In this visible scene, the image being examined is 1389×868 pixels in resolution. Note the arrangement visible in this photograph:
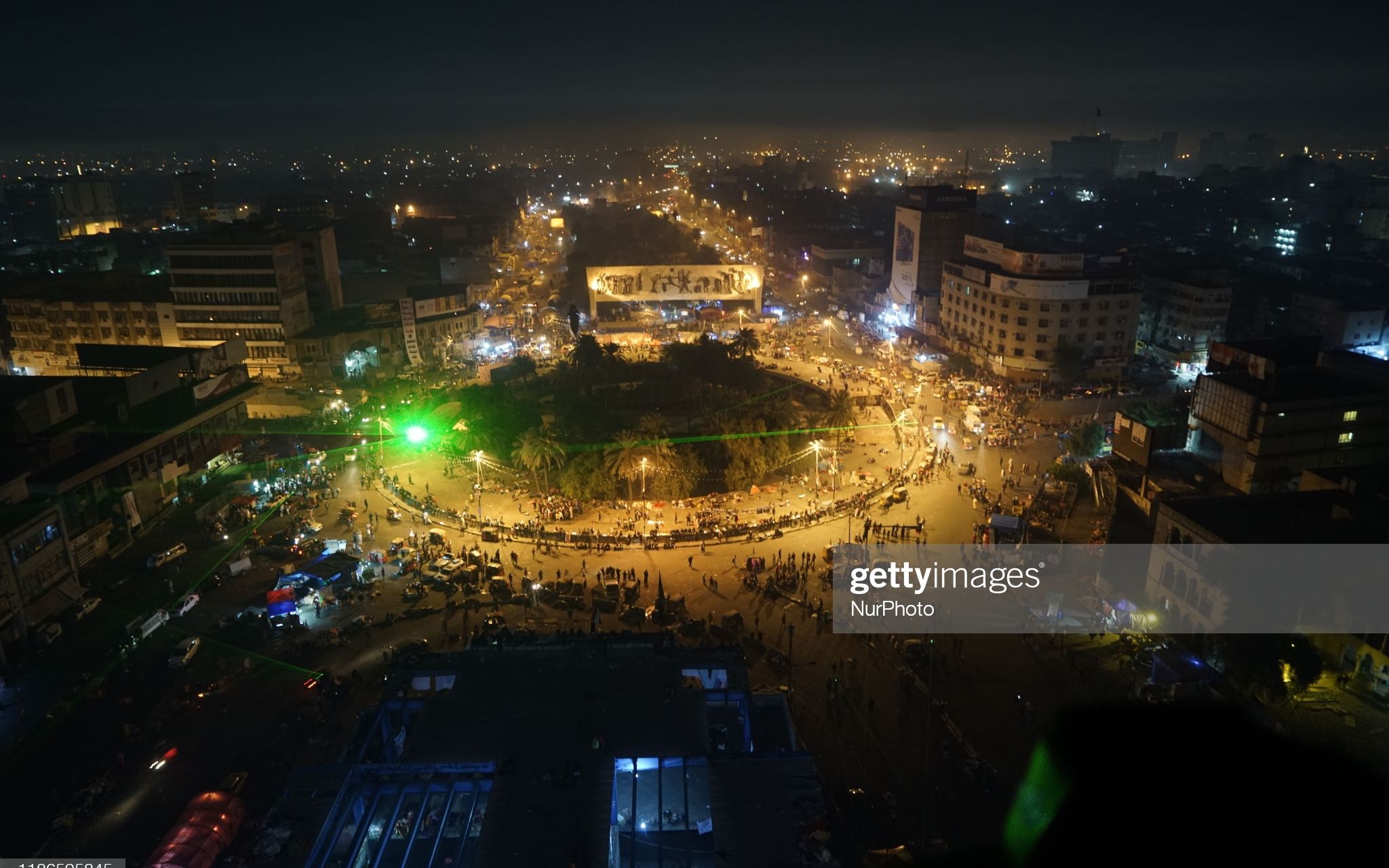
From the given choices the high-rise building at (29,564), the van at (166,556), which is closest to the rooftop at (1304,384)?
the van at (166,556)

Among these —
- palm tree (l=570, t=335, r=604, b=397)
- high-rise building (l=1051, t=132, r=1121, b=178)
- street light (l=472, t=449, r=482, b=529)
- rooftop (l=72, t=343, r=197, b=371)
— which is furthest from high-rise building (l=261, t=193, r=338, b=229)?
high-rise building (l=1051, t=132, r=1121, b=178)

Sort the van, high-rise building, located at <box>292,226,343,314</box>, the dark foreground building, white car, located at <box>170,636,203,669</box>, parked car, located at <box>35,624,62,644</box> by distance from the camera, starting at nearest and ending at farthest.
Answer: the dark foreground building
white car, located at <box>170,636,203,669</box>
parked car, located at <box>35,624,62,644</box>
the van
high-rise building, located at <box>292,226,343,314</box>

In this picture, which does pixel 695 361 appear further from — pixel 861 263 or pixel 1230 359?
pixel 861 263

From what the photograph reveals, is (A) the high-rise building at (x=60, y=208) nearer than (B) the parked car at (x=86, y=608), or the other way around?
(B) the parked car at (x=86, y=608)

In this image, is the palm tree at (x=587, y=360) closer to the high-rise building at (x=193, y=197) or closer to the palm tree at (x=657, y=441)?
the palm tree at (x=657, y=441)

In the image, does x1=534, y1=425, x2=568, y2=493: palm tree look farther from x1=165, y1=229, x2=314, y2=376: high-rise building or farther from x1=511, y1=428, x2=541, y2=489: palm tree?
x1=165, y1=229, x2=314, y2=376: high-rise building

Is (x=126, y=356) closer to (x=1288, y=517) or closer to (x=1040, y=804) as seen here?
(x=1040, y=804)
